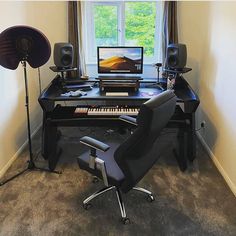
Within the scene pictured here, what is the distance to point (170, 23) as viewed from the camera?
3.21 m

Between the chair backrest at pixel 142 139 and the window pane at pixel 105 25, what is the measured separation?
2.07m

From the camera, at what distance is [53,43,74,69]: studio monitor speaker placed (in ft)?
9.61

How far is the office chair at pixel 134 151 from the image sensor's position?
5.11 feet

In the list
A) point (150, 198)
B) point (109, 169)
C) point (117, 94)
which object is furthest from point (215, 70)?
point (109, 169)

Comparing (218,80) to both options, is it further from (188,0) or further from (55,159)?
(55,159)

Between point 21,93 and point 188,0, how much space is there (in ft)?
7.73

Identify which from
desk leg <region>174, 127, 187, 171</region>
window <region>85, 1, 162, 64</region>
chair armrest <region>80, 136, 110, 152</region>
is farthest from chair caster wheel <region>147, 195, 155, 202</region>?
window <region>85, 1, 162, 64</region>

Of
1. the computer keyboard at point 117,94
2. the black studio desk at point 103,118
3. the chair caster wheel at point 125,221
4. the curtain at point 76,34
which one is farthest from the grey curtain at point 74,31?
the chair caster wheel at point 125,221

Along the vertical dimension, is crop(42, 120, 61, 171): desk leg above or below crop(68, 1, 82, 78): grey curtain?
below

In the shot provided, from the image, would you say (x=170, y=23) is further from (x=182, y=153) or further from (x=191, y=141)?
(x=182, y=153)

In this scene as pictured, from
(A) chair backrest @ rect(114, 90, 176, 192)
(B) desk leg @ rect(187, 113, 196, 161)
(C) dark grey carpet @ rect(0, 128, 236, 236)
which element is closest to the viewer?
(A) chair backrest @ rect(114, 90, 176, 192)

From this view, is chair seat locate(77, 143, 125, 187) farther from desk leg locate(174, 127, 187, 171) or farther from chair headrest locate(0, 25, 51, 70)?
chair headrest locate(0, 25, 51, 70)

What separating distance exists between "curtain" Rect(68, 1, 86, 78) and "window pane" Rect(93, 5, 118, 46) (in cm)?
28

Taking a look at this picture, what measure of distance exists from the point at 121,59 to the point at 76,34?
2.51ft
